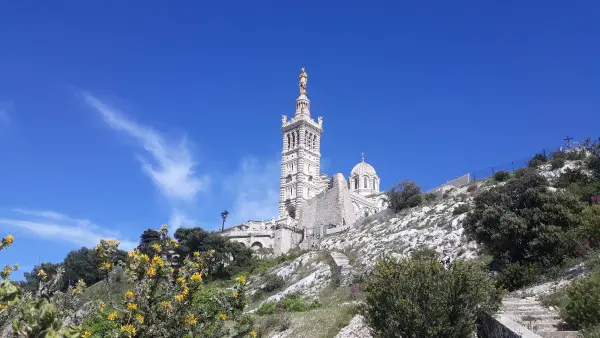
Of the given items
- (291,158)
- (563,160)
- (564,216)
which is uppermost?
(291,158)

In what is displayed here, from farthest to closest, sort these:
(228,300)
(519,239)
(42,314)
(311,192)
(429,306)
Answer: (311,192) → (519,239) → (429,306) → (228,300) → (42,314)

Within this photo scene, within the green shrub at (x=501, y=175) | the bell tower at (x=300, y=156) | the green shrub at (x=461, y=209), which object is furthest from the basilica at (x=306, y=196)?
the green shrub at (x=461, y=209)

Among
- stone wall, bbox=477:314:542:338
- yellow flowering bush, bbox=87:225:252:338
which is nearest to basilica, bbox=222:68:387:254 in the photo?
stone wall, bbox=477:314:542:338

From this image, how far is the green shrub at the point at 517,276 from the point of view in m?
14.9

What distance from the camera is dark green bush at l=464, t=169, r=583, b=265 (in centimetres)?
1603

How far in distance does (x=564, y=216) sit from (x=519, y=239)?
178 centimetres

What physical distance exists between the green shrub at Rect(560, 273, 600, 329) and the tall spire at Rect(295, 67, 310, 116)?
64.8 metres

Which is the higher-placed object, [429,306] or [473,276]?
[473,276]

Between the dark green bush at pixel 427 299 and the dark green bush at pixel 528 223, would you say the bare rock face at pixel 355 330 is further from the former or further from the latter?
the dark green bush at pixel 528 223

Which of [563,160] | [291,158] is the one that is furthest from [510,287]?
[291,158]

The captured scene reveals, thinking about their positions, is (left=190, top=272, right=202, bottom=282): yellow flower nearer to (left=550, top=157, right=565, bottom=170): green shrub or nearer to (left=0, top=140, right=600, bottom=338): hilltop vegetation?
(left=0, top=140, right=600, bottom=338): hilltop vegetation

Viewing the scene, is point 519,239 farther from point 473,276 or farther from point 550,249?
point 473,276

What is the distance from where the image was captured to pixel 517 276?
15109 mm

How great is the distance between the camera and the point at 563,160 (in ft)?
109
